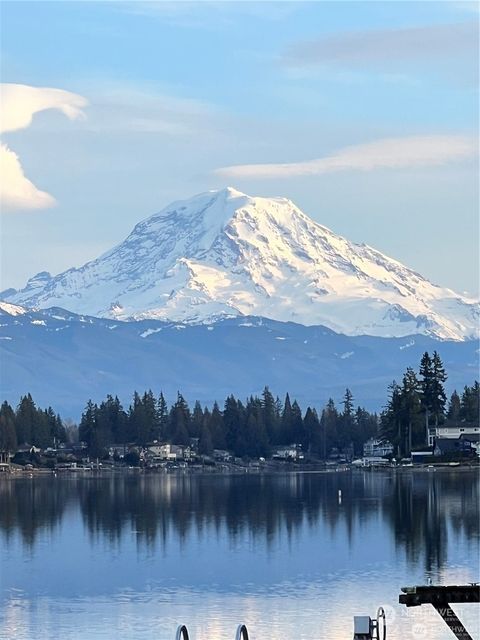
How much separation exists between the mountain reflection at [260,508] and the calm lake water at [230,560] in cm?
18

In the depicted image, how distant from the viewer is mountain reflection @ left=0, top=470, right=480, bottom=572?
314ft

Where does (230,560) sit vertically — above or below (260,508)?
below

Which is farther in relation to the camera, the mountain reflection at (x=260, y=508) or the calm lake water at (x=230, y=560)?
the mountain reflection at (x=260, y=508)

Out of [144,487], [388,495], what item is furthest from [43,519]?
[144,487]

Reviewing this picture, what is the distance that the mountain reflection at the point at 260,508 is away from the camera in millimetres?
95812

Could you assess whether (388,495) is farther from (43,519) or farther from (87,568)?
(87,568)

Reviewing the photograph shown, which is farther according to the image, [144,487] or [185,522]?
[144,487]

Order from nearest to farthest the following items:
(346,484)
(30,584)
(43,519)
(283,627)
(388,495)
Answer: (283,627) < (30,584) < (43,519) < (388,495) < (346,484)

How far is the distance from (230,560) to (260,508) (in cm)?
3946

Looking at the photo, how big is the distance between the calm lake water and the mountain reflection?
0.18m

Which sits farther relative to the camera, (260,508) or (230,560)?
(260,508)

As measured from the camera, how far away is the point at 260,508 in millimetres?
119688

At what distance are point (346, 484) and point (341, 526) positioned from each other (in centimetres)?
6052

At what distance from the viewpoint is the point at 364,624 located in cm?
3450
